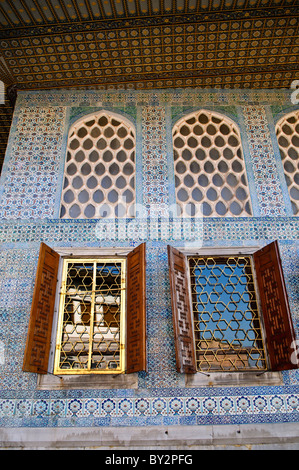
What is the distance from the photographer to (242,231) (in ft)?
16.0

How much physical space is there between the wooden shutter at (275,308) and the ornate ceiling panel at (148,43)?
2651 millimetres

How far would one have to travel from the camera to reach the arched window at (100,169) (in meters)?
5.15

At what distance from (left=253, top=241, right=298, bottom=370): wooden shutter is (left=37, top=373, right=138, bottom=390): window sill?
4.70 feet

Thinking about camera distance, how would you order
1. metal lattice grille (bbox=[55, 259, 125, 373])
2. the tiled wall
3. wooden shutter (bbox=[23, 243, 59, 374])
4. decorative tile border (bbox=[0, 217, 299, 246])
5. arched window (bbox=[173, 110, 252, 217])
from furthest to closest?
arched window (bbox=[173, 110, 252, 217]), decorative tile border (bbox=[0, 217, 299, 246]), metal lattice grille (bbox=[55, 259, 125, 373]), the tiled wall, wooden shutter (bbox=[23, 243, 59, 374])

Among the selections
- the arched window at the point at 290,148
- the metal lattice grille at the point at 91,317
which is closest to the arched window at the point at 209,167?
the arched window at the point at 290,148

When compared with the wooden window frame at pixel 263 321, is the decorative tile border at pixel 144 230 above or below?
above

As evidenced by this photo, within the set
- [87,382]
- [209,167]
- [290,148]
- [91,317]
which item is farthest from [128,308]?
[290,148]

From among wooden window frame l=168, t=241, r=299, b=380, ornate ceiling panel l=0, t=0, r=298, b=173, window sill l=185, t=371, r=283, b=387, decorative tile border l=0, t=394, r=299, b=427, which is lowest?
decorative tile border l=0, t=394, r=299, b=427

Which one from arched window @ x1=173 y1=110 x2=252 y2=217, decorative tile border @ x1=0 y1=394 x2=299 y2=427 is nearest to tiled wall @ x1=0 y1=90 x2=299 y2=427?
decorative tile border @ x1=0 y1=394 x2=299 y2=427

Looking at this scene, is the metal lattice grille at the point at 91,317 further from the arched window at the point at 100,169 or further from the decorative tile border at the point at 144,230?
the arched window at the point at 100,169

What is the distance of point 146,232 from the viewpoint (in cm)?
486

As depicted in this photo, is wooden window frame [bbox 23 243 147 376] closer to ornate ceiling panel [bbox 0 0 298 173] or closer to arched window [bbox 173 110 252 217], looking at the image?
arched window [bbox 173 110 252 217]

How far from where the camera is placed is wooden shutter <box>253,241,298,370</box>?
394 centimetres
